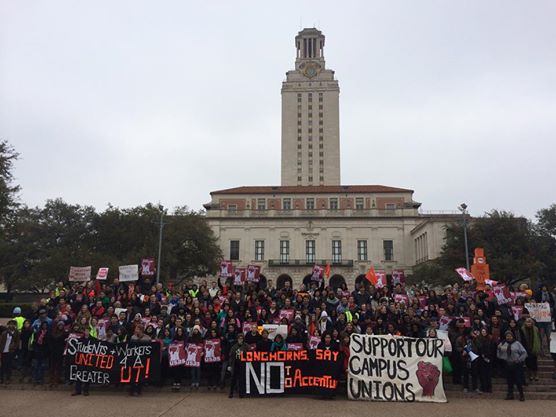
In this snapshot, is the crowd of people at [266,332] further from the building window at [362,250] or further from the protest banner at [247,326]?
the building window at [362,250]

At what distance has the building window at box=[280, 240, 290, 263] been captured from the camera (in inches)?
2571

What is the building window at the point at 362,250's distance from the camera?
64.6 m

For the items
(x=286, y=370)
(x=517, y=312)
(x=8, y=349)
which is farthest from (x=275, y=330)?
(x=517, y=312)

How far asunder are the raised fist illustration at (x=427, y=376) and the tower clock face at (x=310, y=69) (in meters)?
95.3

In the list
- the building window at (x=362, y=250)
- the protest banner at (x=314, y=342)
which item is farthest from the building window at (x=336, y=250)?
the protest banner at (x=314, y=342)

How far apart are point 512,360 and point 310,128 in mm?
85838

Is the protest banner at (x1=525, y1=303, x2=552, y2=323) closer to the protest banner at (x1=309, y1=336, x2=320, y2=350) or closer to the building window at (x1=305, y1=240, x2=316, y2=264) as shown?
the protest banner at (x1=309, y1=336, x2=320, y2=350)

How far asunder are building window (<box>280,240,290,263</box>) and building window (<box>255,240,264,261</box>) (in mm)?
2745

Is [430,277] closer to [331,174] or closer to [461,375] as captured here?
[461,375]

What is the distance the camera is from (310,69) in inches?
3986

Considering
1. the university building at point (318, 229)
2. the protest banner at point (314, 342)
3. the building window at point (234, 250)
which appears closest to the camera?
the protest banner at point (314, 342)

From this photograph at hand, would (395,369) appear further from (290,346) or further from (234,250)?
(234,250)

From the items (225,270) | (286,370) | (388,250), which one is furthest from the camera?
(388,250)

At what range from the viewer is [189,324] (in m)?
11.9
